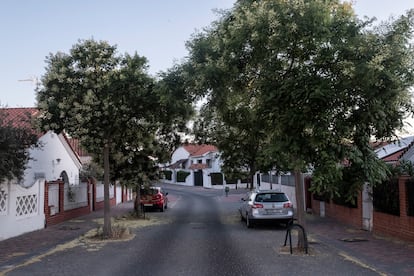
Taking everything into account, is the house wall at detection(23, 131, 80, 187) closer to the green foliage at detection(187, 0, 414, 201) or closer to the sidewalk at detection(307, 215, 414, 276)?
the sidewalk at detection(307, 215, 414, 276)

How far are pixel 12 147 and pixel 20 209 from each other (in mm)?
3995

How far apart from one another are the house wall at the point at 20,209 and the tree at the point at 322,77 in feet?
26.6

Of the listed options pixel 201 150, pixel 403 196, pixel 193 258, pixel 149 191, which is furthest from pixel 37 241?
pixel 201 150

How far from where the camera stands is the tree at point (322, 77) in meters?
9.24

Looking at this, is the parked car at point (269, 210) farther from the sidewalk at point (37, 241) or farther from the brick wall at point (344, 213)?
the sidewalk at point (37, 241)

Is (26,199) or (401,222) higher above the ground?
(26,199)

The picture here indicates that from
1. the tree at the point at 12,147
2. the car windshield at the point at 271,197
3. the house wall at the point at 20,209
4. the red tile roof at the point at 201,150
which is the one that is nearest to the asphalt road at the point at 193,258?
the car windshield at the point at 271,197

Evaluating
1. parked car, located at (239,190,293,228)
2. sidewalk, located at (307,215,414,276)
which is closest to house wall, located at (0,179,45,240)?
parked car, located at (239,190,293,228)

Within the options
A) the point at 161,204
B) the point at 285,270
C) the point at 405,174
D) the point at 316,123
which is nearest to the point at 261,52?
the point at 316,123

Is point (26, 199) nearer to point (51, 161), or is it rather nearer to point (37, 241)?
point (37, 241)

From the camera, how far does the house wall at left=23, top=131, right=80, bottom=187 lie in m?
22.7

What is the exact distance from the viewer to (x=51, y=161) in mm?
24609

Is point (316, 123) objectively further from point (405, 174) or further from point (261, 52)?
point (405, 174)

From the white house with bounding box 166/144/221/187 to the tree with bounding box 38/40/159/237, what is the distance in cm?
4376
